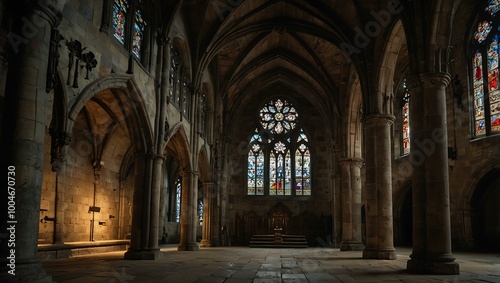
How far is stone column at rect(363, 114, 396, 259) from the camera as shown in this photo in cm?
1584

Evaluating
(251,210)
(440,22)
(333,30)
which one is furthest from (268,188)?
(440,22)

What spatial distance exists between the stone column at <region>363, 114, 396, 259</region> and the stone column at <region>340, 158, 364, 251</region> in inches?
251

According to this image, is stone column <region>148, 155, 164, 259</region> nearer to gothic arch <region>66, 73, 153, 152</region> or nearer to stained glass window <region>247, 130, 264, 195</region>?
gothic arch <region>66, 73, 153, 152</region>

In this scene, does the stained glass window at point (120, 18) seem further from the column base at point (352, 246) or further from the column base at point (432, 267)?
the column base at point (352, 246)

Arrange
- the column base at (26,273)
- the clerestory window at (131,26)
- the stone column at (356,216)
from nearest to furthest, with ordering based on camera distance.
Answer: the column base at (26,273), the clerestory window at (131,26), the stone column at (356,216)

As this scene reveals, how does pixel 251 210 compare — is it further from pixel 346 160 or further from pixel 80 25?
pixel 80 25

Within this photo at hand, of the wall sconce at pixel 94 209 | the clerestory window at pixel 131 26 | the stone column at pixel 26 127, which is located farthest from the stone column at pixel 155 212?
the stone column at pixel 26 127

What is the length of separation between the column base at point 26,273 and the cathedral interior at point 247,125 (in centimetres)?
2

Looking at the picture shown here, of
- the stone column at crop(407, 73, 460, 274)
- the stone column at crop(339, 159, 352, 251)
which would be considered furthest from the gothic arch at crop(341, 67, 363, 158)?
the stone column at crop(407, 73, 460, 274)

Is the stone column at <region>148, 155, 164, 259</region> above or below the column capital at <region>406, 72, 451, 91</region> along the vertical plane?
below

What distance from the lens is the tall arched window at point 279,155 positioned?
108 feet

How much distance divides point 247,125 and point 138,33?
62.7ft

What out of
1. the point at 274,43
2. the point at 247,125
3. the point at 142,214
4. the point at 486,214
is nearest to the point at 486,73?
the point at 486,214

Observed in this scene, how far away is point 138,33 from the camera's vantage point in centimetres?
1530
